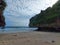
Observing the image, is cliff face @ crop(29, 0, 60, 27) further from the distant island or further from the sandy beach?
the sandy beach

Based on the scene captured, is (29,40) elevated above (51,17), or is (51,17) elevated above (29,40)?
(51,17)

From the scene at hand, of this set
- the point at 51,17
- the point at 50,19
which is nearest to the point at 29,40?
the point at 50,19

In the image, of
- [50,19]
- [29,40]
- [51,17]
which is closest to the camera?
[29,40]

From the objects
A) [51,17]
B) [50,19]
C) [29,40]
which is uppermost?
[51,17]

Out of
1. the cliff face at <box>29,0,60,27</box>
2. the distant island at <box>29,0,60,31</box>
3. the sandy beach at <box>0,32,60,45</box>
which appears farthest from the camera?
the cliff face at <box>29,0,60,27</box>

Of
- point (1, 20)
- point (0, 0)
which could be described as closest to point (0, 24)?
point (1, 20)

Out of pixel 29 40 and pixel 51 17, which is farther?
pixel 51 17

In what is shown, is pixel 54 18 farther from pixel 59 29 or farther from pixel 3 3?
pixel 3 3

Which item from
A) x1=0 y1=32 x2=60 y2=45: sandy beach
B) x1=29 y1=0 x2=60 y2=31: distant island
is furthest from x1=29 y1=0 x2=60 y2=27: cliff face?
x1=0 y1=32 x2=60 y2=45: sandy beach

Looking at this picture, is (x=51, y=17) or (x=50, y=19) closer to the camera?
(x=50, y=19)

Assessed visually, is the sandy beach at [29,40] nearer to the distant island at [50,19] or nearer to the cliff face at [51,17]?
the distant island at [50,19]

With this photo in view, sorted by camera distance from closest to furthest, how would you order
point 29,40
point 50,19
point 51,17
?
point 29,40, point 50,19, point 51,17

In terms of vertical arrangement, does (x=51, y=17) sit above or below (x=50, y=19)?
above

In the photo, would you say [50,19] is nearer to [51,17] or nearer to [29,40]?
[51,17]
